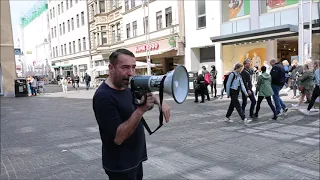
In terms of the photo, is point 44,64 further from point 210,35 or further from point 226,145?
point 226,145

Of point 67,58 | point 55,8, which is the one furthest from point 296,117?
point 55,8

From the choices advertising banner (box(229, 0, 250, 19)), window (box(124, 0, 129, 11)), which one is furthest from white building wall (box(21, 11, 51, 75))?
advertising banner (box(229, 0, 250, 19))

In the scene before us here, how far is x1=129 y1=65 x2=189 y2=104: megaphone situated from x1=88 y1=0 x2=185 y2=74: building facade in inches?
926

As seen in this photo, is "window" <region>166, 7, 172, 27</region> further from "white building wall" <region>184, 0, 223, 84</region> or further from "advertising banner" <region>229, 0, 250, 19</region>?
"advertising banner" <region>229, 0, 250, 19</region>

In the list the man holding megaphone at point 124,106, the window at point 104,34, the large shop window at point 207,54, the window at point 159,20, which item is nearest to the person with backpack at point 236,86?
the man holding megaphone at point 124,106

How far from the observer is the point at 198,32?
928 inches

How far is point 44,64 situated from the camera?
2539 inches

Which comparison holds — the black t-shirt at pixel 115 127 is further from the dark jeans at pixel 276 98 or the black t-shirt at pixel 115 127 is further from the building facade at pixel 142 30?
A: the building facade at pixel 142 30

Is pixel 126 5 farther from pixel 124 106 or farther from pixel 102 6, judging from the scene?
pixel 124 106

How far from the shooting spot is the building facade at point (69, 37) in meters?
45.0

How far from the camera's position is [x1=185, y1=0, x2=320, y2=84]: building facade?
16375mm

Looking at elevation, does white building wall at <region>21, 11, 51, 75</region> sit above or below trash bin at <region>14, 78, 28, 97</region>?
above

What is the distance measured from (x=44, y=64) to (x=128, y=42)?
3792 centimetres

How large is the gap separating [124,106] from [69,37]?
168 ft
